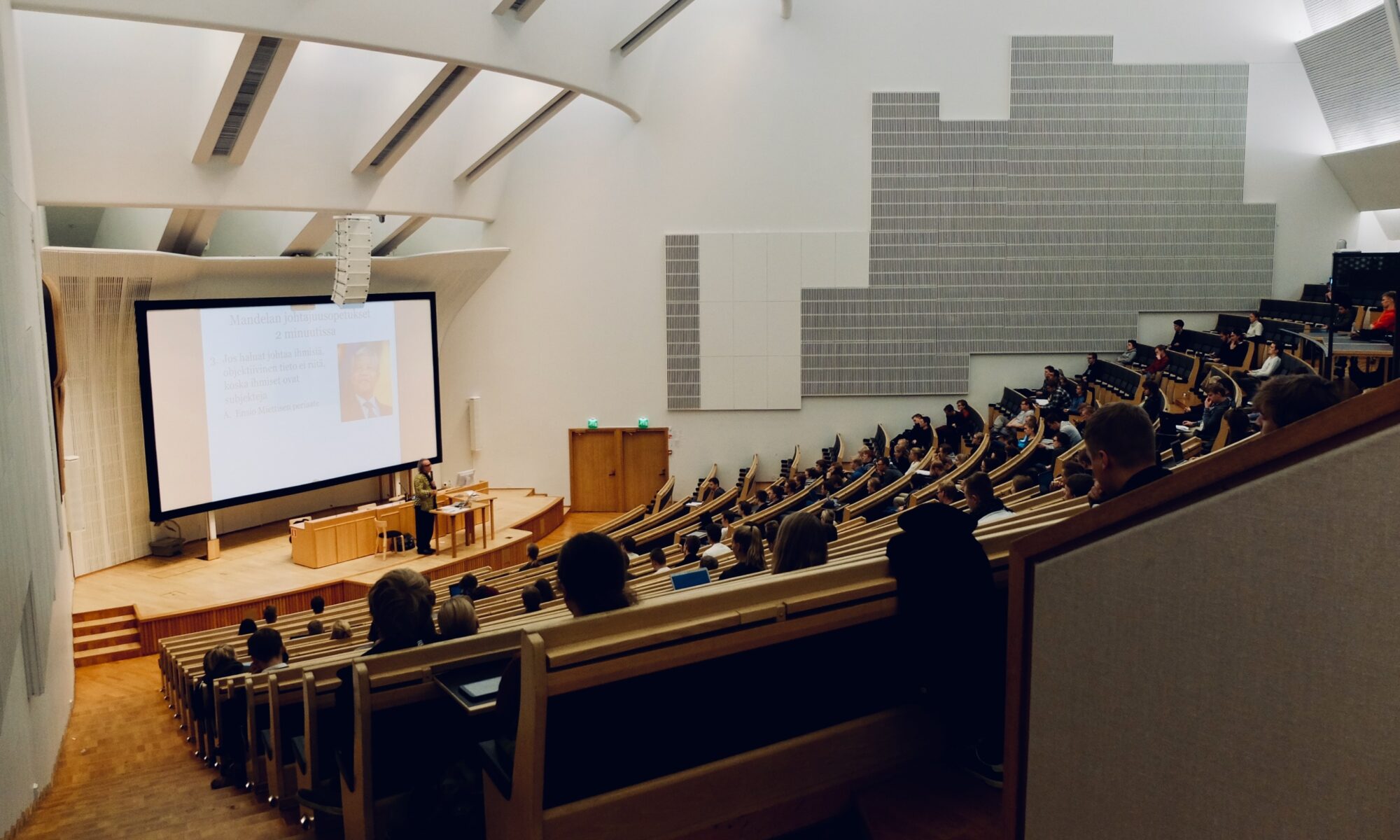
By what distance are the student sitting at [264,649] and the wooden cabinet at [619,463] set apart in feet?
29.2

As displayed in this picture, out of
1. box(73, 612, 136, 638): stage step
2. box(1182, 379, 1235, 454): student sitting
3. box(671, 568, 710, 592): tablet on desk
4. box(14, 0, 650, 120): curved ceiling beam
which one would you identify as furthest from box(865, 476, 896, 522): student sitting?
box(73, 612, 136, 638): stage step

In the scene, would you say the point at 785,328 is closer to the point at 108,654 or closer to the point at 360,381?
the point at 360,381

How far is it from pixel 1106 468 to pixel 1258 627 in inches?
28.5

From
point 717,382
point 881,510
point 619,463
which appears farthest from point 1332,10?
point 619,463

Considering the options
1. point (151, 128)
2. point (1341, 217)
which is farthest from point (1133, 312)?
point (151, 128)

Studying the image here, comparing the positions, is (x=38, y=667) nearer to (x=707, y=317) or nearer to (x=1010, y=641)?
(x=1010, y=641)

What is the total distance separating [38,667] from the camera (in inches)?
200

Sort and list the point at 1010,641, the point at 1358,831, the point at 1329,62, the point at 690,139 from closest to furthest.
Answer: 1. the point at 1358,831
2. the point at 1010,641
3. the point at 1329,62
4. the point at 690,139

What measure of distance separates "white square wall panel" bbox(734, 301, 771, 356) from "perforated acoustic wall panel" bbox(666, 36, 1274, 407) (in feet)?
1.57

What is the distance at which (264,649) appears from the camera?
4.93m

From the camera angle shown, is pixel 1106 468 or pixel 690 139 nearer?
pixel 1106 468

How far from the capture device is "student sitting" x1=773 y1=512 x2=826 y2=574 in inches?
116

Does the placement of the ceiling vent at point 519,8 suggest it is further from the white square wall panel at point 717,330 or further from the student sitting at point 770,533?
the white square wall panel at point 717,330

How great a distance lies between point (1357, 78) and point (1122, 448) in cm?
1293
